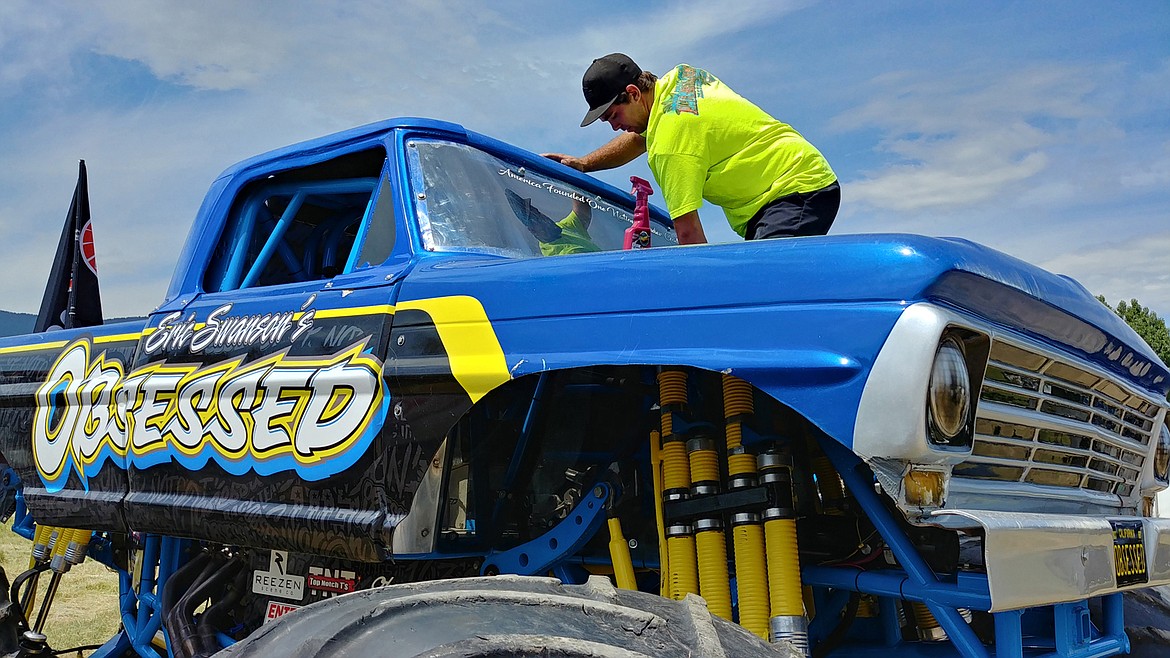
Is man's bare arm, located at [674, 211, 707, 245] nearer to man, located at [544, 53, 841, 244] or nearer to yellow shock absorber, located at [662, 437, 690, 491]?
man, located at [544, 53, 841, 244]

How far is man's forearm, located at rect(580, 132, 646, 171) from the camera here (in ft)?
15.5

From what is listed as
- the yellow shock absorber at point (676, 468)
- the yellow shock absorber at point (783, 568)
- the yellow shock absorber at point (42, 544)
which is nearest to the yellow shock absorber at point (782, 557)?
the yellow shock absorber at point (783, 568)

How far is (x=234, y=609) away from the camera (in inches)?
146

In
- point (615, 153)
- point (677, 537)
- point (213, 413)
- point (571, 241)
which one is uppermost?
point (615, 153)

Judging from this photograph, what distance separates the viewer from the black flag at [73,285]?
5.64m

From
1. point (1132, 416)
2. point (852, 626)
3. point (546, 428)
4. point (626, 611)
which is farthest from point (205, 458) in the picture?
point (1132, 416)

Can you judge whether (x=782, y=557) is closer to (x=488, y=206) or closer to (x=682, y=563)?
(x=682, y=563)

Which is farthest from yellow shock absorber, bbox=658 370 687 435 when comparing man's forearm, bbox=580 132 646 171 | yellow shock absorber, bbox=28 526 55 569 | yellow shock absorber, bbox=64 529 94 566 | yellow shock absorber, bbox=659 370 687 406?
yellow shock absorber, bbox=28 526 55 569

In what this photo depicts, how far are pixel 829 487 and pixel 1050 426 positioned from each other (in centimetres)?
64

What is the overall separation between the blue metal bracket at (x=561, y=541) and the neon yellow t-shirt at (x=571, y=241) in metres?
1.00

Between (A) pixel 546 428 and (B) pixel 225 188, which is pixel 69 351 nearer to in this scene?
(B) pixel 225 188

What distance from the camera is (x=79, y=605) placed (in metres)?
7.55

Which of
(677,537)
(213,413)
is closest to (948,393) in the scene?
(677,537)

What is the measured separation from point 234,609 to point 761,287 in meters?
2.48
